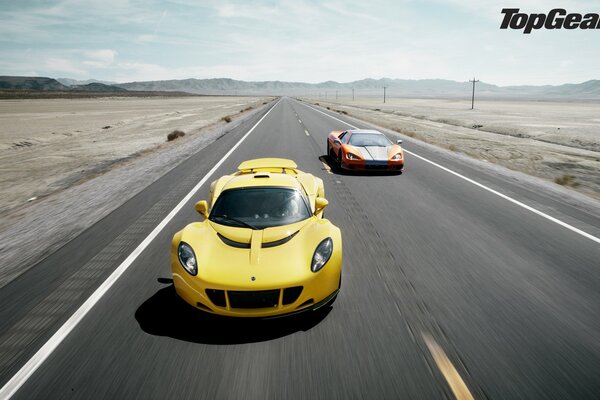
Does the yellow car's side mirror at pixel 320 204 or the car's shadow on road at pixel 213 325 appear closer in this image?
the car's shadow on road at pixel 213 325

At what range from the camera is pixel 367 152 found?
11930 mm

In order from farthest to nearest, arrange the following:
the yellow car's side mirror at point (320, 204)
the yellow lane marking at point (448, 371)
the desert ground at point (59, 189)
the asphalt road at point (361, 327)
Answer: the desert ground at point (59, 189) < the yellow car's side mirror at point (320, 204) < the asphalt road at point (361, 327) < the yellow lane marking at point (448, 371)

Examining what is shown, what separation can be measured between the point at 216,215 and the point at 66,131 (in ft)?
115

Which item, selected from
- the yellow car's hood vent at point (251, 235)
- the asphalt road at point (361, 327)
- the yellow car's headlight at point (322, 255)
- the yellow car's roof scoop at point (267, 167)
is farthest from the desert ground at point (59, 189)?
the yellow car's headlight at point (322, 255)

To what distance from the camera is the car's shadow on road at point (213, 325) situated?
3615mm

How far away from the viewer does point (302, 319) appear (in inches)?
156

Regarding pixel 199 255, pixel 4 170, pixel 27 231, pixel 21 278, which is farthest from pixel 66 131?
pixel 199 255

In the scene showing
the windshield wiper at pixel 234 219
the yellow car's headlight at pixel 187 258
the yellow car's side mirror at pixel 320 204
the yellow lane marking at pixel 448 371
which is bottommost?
the yellow lane marking at pixel 448 371

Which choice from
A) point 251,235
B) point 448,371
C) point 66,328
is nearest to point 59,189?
point 66,328

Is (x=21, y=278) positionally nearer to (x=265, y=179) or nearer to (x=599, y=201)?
(x=265, y=179)

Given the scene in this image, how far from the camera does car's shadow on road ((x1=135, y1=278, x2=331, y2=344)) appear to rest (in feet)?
11.9

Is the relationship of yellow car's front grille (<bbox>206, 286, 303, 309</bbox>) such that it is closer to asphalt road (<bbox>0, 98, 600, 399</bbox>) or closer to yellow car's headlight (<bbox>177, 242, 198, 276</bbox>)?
asphalt road (<bbox>0, 98, 600, 399</bbox>)

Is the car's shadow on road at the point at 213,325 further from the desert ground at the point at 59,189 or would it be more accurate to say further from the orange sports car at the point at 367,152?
the orange sports car at the point at 367,152

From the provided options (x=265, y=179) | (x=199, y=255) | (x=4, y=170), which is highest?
(x=265, y=179)
